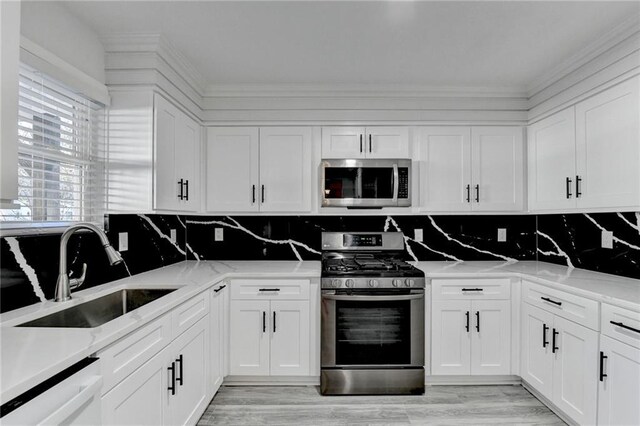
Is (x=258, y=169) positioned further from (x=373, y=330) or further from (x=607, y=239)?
(x=607, y=239)

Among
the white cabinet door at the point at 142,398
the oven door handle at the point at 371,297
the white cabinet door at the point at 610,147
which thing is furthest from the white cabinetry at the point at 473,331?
the white cabinet door at the point at 142,398

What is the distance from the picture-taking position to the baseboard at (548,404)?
2202mm

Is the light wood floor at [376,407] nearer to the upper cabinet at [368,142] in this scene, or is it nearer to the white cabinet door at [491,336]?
the white cabinet door at [491,336]

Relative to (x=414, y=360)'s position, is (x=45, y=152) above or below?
above

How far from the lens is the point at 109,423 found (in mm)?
1271

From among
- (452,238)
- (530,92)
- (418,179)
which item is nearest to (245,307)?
(418,179)

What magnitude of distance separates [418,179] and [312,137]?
97 centimetres

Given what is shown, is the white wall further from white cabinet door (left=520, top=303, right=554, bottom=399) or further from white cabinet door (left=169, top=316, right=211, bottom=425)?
white cabinet door (left=520, top=303, right=554, bottom=399)

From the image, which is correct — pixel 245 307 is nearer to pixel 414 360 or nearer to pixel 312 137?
pixel 414 360

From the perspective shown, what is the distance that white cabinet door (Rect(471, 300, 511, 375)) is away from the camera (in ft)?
8.73

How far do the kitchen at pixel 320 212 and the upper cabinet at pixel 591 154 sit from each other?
0.02 metres

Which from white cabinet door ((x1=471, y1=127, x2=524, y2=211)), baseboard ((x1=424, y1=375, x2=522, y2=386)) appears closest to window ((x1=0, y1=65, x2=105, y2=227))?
baseboard ((x1=424, y1=375, x2=522, y2=386))

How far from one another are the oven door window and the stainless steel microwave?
82cm

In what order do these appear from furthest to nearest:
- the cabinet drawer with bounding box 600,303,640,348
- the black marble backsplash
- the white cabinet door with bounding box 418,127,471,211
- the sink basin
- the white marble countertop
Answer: the white cabinet door with bounding box 418,127,471,211
the black marble backsplash
the cabinet drawer with bounding box 600,303,640,348
the sink basin
the white marble countertop
